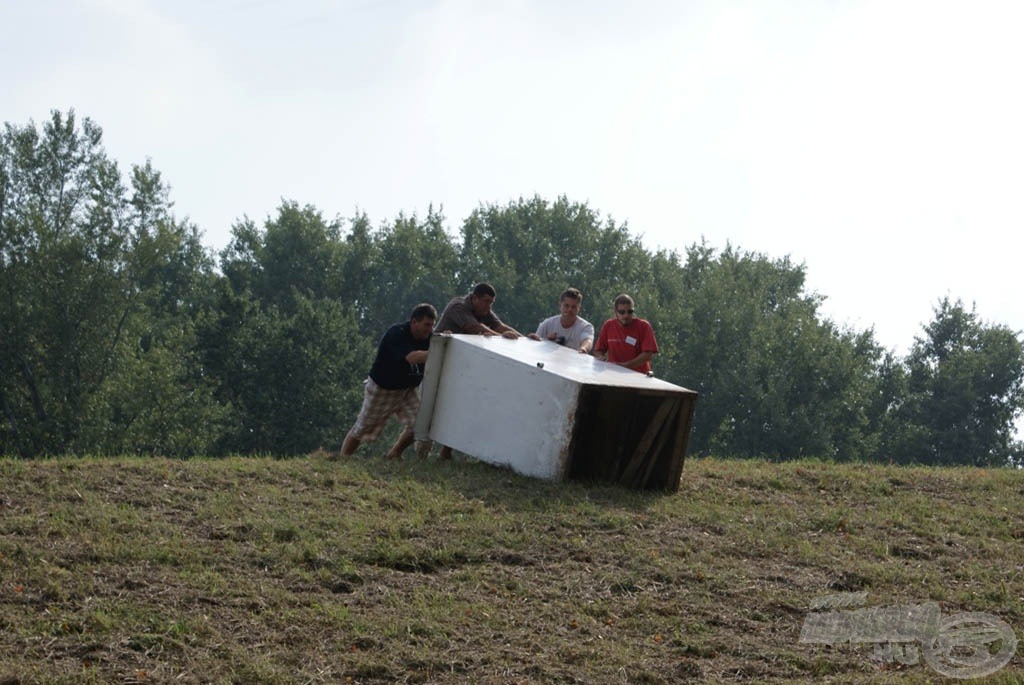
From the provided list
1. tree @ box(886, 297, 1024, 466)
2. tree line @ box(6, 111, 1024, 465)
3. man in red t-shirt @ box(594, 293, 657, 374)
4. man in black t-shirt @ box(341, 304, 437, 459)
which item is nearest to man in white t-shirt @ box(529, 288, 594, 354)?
man in red t-shirt @ box(594, 293, 657, 374)

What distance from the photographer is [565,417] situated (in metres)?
11.2

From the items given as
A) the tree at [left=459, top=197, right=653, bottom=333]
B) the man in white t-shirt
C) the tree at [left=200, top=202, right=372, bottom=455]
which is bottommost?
the tree at [left=200, top=202, right=372, bottom=455]

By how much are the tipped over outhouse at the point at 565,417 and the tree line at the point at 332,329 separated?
2322 centimetres

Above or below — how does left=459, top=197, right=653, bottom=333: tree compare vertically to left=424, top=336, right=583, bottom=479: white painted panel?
above

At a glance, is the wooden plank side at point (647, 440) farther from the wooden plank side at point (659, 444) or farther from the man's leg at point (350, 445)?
the man's leg at point (350, 445)

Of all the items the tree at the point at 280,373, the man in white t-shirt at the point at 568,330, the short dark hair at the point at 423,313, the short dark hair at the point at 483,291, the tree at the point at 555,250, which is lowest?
the tree at the point at 280,373

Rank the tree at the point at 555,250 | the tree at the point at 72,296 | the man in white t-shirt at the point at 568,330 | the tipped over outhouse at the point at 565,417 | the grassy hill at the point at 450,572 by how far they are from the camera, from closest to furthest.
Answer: the grassy hill at the point at 450,572, the tipped over outhouse at the point at 565,417, the man in white t-shirt at the point at 568,330, the tree at the point at 72,296, the tree at the point at 555,250

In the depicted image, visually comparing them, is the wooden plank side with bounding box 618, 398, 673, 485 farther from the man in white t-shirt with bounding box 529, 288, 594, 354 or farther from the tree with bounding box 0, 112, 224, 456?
the tree with bounding box 0, 112, 224, 456

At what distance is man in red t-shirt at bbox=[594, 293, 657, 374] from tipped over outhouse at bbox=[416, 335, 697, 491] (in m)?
0.81

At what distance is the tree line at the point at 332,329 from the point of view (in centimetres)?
3881

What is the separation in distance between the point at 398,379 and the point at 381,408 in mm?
376

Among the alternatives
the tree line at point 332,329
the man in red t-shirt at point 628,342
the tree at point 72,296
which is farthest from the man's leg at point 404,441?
the tree at point 72,296

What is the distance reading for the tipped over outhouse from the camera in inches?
441

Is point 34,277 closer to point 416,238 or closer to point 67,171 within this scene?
point 67,171
